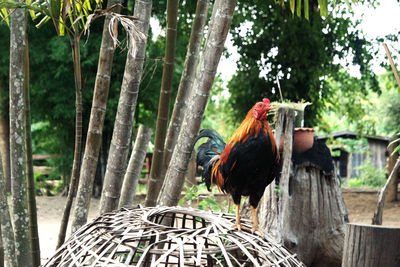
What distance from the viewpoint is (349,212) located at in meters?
11.4

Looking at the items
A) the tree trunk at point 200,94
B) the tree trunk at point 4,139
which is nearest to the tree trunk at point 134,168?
the tree trunk at point 200,94

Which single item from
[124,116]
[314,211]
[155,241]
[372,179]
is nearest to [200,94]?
[124,116]

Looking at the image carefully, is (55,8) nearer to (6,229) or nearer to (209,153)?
(209,153)

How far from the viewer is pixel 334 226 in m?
5.20

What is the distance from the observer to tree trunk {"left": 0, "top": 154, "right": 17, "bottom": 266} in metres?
3.28

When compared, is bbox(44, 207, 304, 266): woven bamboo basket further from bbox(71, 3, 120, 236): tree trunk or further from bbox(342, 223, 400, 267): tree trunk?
bbox(71, 3, 120, 236): tree trunk

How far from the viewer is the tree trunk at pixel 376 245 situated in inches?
91.4

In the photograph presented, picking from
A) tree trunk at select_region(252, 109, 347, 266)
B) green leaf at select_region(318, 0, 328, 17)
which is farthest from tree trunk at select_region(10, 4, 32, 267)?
tree trunk at select_region(252, 109, 347, 266)

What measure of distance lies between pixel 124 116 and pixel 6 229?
1.13 metres

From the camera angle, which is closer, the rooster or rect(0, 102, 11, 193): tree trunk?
the rooster

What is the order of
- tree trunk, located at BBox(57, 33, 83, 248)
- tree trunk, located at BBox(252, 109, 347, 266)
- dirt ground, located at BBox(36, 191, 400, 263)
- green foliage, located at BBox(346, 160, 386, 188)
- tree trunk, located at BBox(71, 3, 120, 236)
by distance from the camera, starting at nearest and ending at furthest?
tree trunk, located at BBox(57, 33, 83, 248) → tree trunk, located at BBox(71, 3, 120, 236) → tree trunk, located at BBox(252, 109, 347, 266) → dirt ground, located at BBox(36, 191, 400, 263) → green foliage, located at BBox(346, 160, 386, 188)

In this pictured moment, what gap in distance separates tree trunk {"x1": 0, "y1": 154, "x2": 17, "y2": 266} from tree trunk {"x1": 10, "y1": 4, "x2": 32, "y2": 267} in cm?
6

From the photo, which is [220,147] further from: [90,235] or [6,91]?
[6,91]

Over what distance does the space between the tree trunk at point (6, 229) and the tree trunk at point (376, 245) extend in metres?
2.08
